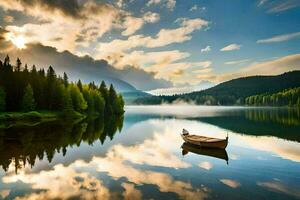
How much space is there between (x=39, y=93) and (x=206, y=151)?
7369 centimetres

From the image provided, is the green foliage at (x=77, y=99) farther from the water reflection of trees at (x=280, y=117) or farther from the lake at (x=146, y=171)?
the water reflection of trees at (x=280, y=117)

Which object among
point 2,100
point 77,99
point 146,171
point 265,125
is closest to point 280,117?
point 265,125

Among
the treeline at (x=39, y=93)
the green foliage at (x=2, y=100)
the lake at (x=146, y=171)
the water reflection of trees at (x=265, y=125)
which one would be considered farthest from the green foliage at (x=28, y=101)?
the water reflection of trees at (x=265, y=125)

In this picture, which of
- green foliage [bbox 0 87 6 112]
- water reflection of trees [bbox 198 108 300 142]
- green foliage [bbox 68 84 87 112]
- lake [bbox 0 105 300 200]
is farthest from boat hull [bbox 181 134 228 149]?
green foliage [bbox 68 84 87 112]

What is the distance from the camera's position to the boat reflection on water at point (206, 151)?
119 ft

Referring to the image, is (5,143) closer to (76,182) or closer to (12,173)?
(12,173)

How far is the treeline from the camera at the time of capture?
88.4 m

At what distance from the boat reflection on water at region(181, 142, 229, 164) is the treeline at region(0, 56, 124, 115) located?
63.0 m

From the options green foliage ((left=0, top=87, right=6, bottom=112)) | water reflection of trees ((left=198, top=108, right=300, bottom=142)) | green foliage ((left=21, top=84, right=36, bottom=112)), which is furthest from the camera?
green foliage ((left=21, top=84, right=36, bottom=112))

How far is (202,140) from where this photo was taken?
136 feet

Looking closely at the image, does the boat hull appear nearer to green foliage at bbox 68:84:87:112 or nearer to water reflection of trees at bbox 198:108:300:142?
water reflection of trees at bbox 198:108:300:142

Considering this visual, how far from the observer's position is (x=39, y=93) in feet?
317

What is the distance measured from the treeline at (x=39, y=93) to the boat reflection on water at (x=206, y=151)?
207 ft

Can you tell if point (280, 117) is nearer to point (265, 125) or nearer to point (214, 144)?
point (265, 125)
